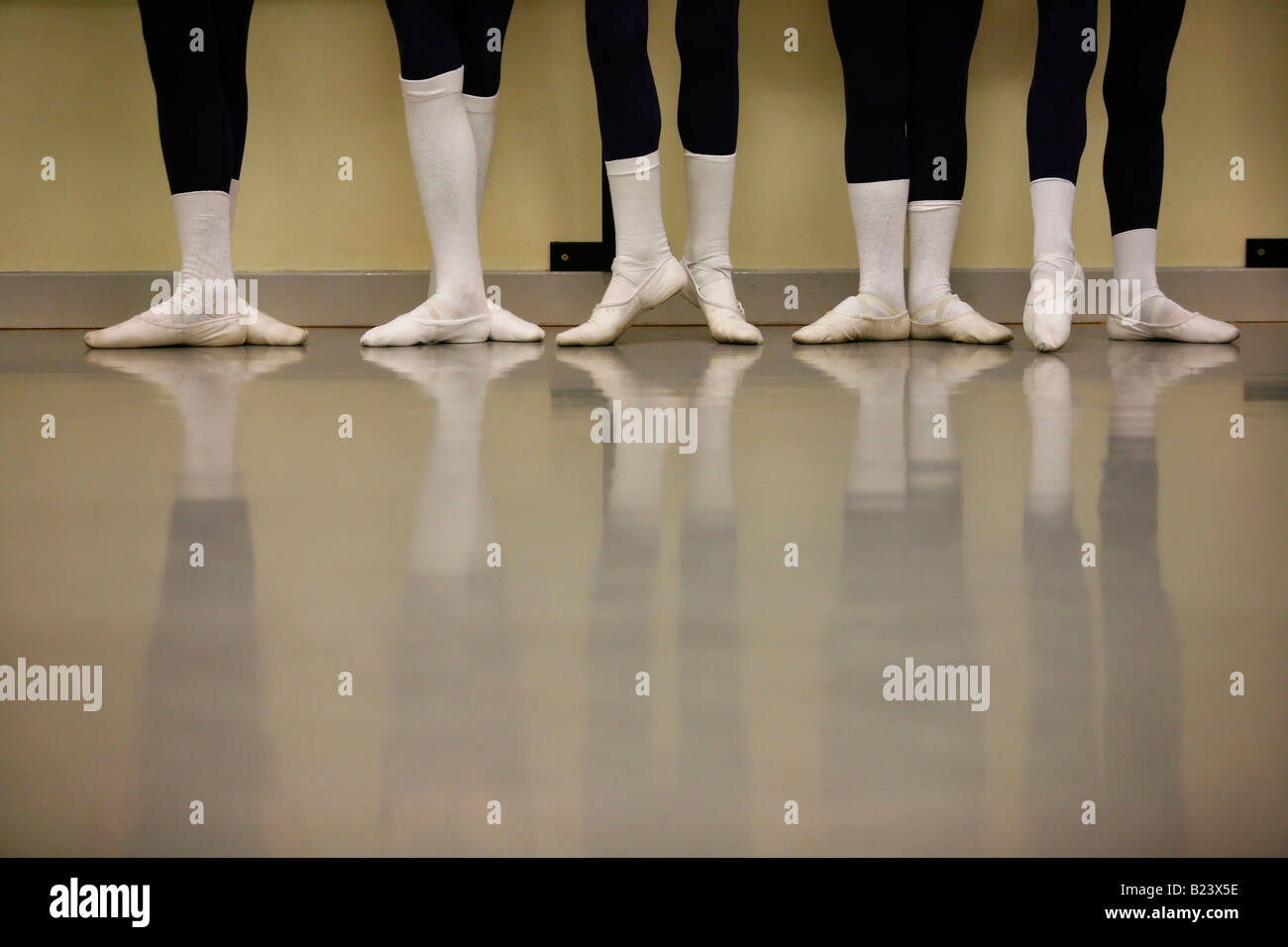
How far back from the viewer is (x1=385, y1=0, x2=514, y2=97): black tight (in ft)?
7.11

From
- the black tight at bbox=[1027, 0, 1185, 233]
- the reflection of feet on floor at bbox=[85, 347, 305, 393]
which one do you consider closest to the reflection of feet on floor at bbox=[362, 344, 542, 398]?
the reflection of feet on floor at bbox=[85, 347, 305, 393]

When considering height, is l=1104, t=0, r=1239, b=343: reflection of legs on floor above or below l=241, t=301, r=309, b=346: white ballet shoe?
above

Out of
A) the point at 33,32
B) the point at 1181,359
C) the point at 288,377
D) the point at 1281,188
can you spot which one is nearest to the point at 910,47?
the point at 1181,359

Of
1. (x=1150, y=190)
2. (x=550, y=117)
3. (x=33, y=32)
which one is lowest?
(x=1150, y=190)

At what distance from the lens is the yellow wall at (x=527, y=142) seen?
2.76m

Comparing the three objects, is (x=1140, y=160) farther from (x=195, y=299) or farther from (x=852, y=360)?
(x=195, y=299)

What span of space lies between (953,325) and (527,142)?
1013mm

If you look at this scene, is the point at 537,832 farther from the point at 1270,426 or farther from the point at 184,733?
the point at 1270,426

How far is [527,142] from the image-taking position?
9.22ft

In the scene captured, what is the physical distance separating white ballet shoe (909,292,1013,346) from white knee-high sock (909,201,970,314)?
13 mm

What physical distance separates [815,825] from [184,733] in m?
0.27

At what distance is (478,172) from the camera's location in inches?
97.1

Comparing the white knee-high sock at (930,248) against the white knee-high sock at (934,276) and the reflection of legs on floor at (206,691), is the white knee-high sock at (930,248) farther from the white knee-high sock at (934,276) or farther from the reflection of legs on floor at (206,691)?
the reflection of legs on floor at (206,691)

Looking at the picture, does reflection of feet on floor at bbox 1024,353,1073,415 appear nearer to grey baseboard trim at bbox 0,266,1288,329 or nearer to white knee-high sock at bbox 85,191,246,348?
grey baseboard trim at bbox 0,266,1288,329
